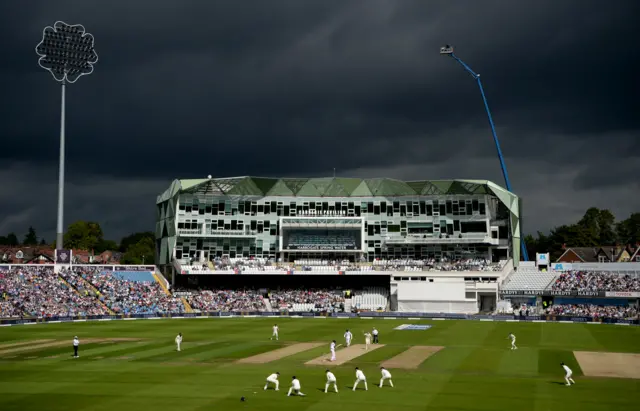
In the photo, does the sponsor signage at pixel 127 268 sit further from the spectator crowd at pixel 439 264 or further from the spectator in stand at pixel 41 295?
the spectator crowd at pixel 439 264

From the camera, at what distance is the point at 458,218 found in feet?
351

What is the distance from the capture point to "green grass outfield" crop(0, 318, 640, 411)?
96.7 feet

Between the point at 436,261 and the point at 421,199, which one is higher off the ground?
the point at 421,199

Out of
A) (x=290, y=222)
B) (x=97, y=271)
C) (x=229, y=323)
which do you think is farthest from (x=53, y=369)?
(x=290, y=222)

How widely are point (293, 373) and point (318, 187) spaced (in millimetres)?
75208

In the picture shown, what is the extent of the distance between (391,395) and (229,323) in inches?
1908

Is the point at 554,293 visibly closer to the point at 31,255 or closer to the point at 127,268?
the point at 127,268

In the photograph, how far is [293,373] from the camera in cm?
3856

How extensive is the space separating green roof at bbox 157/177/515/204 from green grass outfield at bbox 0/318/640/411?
1720 inches

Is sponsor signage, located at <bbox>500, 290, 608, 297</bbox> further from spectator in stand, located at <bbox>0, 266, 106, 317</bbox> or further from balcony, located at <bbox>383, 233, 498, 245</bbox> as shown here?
spectator in stand, located at <bbox>0, 266, 106, 317</bbox>

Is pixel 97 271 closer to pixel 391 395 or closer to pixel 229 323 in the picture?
pixel 229 323

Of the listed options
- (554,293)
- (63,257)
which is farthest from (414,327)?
(63,257)

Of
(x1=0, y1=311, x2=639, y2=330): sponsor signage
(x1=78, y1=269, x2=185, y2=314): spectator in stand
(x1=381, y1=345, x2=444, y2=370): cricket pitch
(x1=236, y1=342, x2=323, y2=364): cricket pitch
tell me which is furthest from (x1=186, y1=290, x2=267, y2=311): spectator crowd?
(x1=381, y1=345, x2=444, y2=370): cricket pitch

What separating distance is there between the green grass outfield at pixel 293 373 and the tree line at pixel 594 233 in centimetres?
8918
